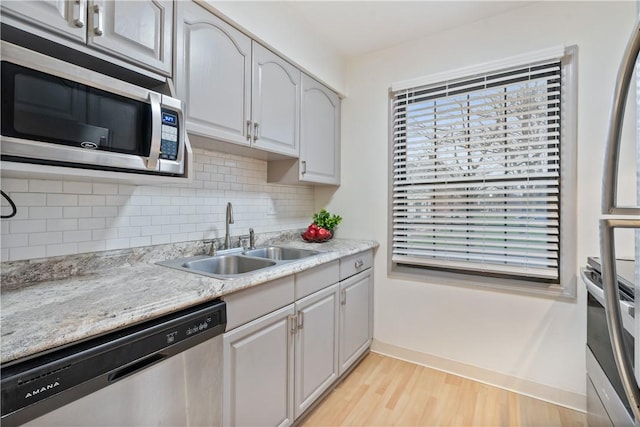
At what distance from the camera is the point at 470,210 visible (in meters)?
2.11

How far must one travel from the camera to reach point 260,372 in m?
1.31

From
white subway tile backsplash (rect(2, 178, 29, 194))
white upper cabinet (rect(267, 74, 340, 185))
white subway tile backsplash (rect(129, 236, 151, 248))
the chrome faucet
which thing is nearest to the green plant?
white upper cabinet (rect(267, 74, 340, 185))

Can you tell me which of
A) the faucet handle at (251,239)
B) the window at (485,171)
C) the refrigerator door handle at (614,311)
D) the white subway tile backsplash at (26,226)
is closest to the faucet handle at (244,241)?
the faucet handle at (251,239)

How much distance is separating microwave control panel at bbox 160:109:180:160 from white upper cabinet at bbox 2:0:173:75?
0.23 m

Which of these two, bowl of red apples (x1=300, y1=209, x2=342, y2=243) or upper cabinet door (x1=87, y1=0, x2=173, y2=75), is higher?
upper cabinet door (x1=87, y1=0, x2=173, y2=75)

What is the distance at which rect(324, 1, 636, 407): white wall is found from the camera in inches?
68.4

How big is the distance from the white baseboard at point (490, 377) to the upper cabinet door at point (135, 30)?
241 cm

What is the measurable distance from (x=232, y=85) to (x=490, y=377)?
8.18 feet

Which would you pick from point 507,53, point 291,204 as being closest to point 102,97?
point 291,204

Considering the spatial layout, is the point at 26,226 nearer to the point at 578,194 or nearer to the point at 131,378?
the point at 131,378

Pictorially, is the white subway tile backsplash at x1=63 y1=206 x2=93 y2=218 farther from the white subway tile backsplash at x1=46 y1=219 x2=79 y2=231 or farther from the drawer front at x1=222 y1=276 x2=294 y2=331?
the drawer front at x1=222 y1=276 x2=294 y2=331

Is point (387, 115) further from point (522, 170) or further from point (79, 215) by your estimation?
point (79, 215)

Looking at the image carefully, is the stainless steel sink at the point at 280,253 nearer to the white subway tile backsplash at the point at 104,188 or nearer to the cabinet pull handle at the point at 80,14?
the white subway tile backsplash at the point at 104,188

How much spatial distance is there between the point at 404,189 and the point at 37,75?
2126 millimetres
